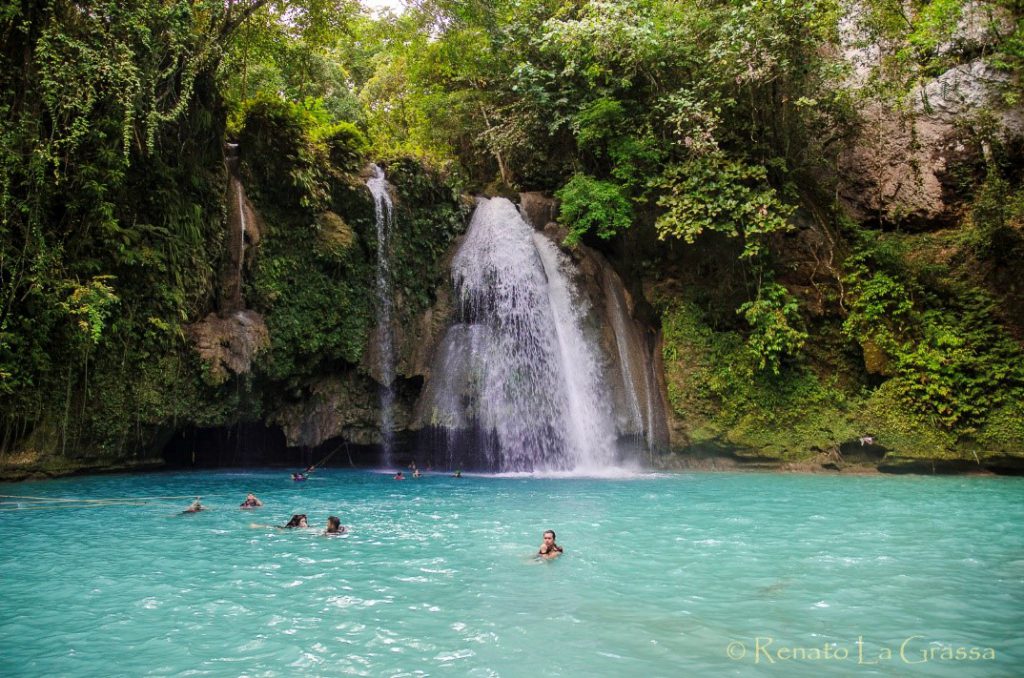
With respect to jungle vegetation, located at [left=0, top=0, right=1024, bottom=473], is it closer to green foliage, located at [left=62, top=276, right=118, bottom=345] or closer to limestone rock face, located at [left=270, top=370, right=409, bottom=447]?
green foliage, located at [left=62, top=276, right=118, bottom=345]

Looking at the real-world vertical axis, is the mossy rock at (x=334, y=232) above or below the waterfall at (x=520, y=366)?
above

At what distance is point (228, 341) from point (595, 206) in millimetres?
9376

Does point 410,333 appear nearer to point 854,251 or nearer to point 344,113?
point 854,251

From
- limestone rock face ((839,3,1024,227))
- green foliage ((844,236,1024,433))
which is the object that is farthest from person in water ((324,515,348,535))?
limestone rock face ((839,3,1024,227))

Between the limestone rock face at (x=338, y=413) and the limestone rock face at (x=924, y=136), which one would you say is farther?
the limestone rock face at (x=924, y=136)

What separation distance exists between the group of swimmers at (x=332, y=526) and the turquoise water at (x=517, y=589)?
0.53 ft

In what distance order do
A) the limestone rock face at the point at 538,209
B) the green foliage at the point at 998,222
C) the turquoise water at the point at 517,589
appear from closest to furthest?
the turquoise water at the point at 517,589
the green foliage at the point at 998,222
the limestone rock face at the point at 538,209

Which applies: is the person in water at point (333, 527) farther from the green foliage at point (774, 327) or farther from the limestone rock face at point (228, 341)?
the green foliage at point (774, 327)

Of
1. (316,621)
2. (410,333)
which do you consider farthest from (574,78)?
(316,621)

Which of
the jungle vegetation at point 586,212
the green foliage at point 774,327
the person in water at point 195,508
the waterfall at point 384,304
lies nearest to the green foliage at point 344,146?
the jungle vegetation at point 586,212

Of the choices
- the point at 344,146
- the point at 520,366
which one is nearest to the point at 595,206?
the point at 520,366

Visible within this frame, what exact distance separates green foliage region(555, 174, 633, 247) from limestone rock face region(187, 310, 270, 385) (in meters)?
8.10

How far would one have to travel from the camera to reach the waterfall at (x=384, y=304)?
1545cm

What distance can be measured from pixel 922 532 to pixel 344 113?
2363 centimetres
